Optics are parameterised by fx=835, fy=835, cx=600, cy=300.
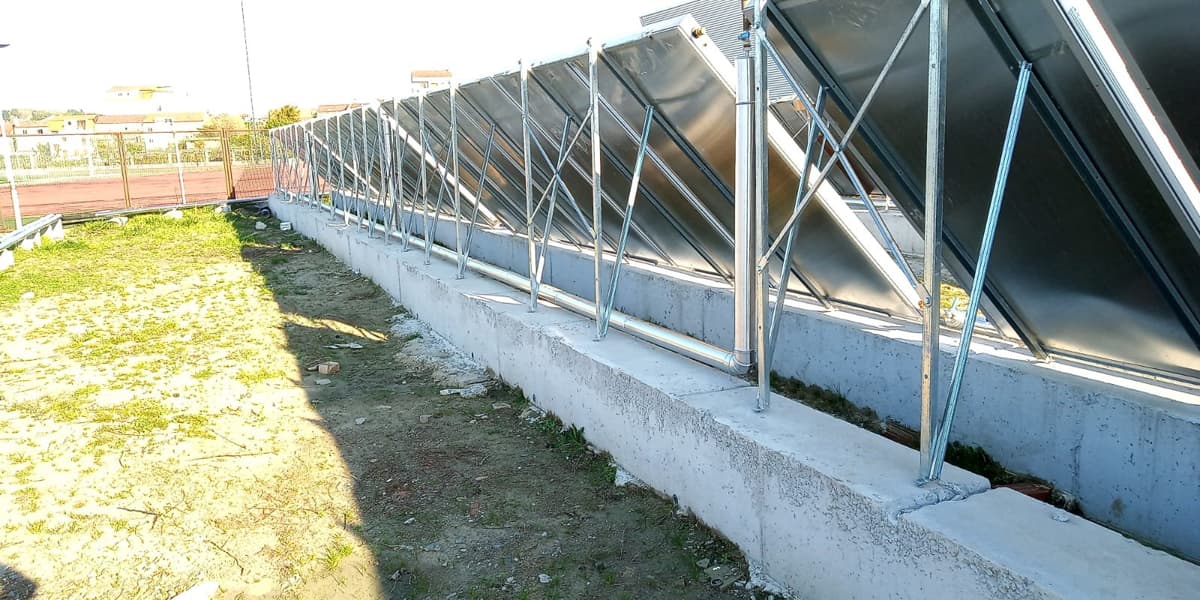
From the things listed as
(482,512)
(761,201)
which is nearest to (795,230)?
(761,201)

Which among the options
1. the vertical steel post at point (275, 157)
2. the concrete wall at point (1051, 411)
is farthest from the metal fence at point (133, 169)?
the concrete wall at point (1051, 411)

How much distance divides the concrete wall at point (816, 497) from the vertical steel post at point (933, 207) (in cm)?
32

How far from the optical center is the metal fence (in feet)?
79.8

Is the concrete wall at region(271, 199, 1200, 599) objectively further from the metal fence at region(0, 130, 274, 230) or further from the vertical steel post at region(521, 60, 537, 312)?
the metal fence at region(0, 130, 274, 230)

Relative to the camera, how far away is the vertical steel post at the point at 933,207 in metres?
2.89

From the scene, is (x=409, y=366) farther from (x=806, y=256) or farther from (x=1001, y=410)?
(x=1001, y=410)

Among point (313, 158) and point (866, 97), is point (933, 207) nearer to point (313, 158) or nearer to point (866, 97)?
point (866, 97)

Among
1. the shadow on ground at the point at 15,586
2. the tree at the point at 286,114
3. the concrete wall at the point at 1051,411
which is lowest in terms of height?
the shadow on ground at the point at 15,586

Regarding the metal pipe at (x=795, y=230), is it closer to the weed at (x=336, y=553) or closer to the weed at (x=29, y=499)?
the weed at (x=336, y=553)

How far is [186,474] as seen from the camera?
Answer: 5.25m

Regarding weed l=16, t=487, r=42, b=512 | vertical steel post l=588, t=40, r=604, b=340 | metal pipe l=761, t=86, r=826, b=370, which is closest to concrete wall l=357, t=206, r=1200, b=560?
metal pipe l=761, t=86, r=826, b=370

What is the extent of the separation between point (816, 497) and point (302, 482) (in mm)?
3218

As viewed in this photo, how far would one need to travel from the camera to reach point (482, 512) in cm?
455

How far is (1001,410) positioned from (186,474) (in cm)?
487
